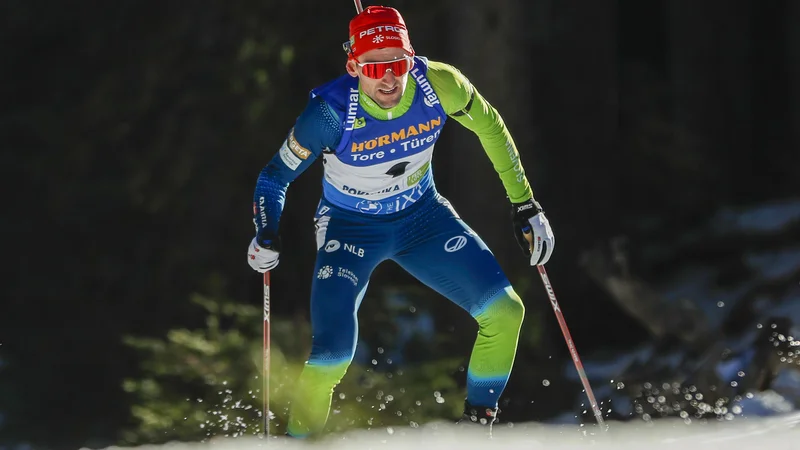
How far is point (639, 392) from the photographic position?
9.22 metres

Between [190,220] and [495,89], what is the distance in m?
2.69

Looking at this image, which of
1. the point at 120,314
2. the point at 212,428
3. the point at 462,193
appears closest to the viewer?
the point at 212,428

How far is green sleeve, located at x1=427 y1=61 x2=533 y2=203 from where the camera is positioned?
5.30 meters

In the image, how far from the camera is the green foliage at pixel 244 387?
8.12 m

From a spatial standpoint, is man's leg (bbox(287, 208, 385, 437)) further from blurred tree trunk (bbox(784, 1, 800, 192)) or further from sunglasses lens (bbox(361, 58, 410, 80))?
blurred tree trunk (bbox(784, 1, 800, 192))

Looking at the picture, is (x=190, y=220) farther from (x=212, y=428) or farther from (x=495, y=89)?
(x=495, y=89)

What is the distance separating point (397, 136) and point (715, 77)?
726 cm

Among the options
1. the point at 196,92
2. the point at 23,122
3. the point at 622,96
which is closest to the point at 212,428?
the point at 196,92

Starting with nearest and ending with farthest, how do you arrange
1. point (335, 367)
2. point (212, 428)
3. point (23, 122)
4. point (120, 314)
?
point (335, 367), point (212, 428), point (23, 122), point (120, 314)

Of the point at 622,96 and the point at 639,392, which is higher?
the point at 622,96

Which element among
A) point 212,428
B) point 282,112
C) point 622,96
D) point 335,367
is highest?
point 622,96

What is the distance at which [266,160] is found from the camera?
29.5ft

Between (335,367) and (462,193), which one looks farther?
(462,193)

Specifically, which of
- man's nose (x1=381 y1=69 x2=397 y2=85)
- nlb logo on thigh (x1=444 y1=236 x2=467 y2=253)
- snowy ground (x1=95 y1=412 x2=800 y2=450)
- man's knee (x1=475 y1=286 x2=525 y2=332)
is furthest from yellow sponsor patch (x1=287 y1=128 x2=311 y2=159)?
snowy ground (x1=95 y1=412 x2=800 y2=450)
